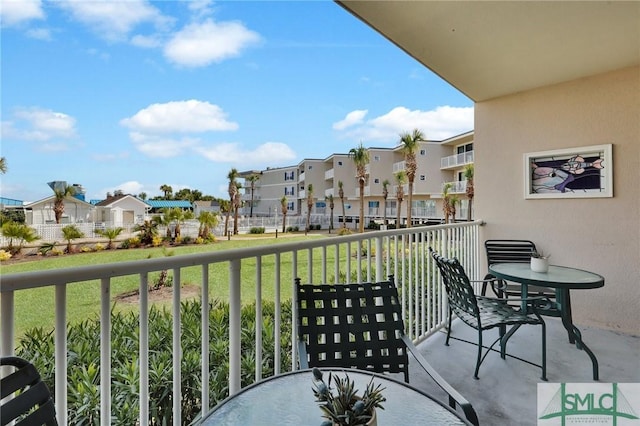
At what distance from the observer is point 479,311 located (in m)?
2.39

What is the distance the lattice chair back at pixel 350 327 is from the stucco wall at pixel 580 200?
282cm

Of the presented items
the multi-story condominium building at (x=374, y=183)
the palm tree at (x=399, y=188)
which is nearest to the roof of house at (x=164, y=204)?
the multi-story condominium building at (x=374, y=183)

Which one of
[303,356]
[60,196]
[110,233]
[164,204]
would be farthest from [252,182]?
[303,356]

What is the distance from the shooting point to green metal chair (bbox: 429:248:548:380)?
88.1 inches

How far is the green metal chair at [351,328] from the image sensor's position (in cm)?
161

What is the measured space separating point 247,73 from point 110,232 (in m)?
9.97

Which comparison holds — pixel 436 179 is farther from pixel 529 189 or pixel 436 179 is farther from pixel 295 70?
pixel 529 189

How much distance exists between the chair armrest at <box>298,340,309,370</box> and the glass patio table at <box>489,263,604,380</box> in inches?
70.0

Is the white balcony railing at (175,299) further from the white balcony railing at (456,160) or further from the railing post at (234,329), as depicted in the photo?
the white balcony railing at (456,160)

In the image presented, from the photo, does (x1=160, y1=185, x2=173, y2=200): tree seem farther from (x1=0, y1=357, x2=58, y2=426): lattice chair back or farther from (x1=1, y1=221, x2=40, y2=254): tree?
(x1=0, y1=357, x2=58, y2=426): lattice chair back

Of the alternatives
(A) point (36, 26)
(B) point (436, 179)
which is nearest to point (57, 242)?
(A) point (36, 26)

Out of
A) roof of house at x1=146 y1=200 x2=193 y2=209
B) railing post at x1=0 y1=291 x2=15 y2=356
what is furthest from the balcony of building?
roof of house at x1=146 y1=200 x2=193 y2=209

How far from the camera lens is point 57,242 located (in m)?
13.1

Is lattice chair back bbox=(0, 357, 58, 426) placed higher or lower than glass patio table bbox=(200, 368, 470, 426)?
higher
